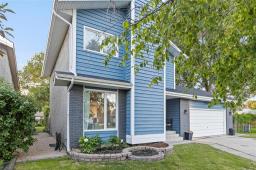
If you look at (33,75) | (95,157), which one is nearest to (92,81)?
(95,157)

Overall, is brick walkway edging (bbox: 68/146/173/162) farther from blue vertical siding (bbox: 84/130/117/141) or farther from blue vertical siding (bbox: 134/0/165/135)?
blue vertical siding (bbox: 134/0/165/135)

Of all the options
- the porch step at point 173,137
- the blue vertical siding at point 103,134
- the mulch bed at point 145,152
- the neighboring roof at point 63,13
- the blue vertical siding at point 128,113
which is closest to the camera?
the mulch bed at point 145,152

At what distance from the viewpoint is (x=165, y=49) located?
4609mm

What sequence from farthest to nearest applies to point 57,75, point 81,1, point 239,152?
point 239,152 < point 81,1 < point 57,75

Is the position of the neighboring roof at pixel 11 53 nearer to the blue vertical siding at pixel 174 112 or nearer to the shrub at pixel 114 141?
the shrub at pixel 114 141

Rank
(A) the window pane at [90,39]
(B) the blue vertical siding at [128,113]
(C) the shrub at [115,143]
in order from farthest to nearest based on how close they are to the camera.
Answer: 1. (B) the blue vertical siding at [128,113]
2. (A) the window pane at [90,39]
3. (C) the shrub at [115,143]

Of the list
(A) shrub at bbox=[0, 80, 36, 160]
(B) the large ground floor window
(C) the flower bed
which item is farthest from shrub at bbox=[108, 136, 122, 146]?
(A) shrub at bbox=[0, 80, 36, 160]

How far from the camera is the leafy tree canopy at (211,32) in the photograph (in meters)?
3.84

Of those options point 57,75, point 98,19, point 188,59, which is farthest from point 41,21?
point 188,59

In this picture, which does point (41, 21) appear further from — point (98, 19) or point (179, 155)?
point (179, 155)

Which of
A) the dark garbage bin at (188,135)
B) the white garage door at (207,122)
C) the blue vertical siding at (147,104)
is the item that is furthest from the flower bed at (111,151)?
the white garage door at (207,122)

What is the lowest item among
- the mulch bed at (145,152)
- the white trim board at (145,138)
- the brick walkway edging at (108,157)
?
the mulch bed at (145,152)

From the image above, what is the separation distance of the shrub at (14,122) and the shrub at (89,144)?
189 centimetres

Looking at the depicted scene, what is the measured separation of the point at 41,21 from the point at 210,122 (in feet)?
52.0
